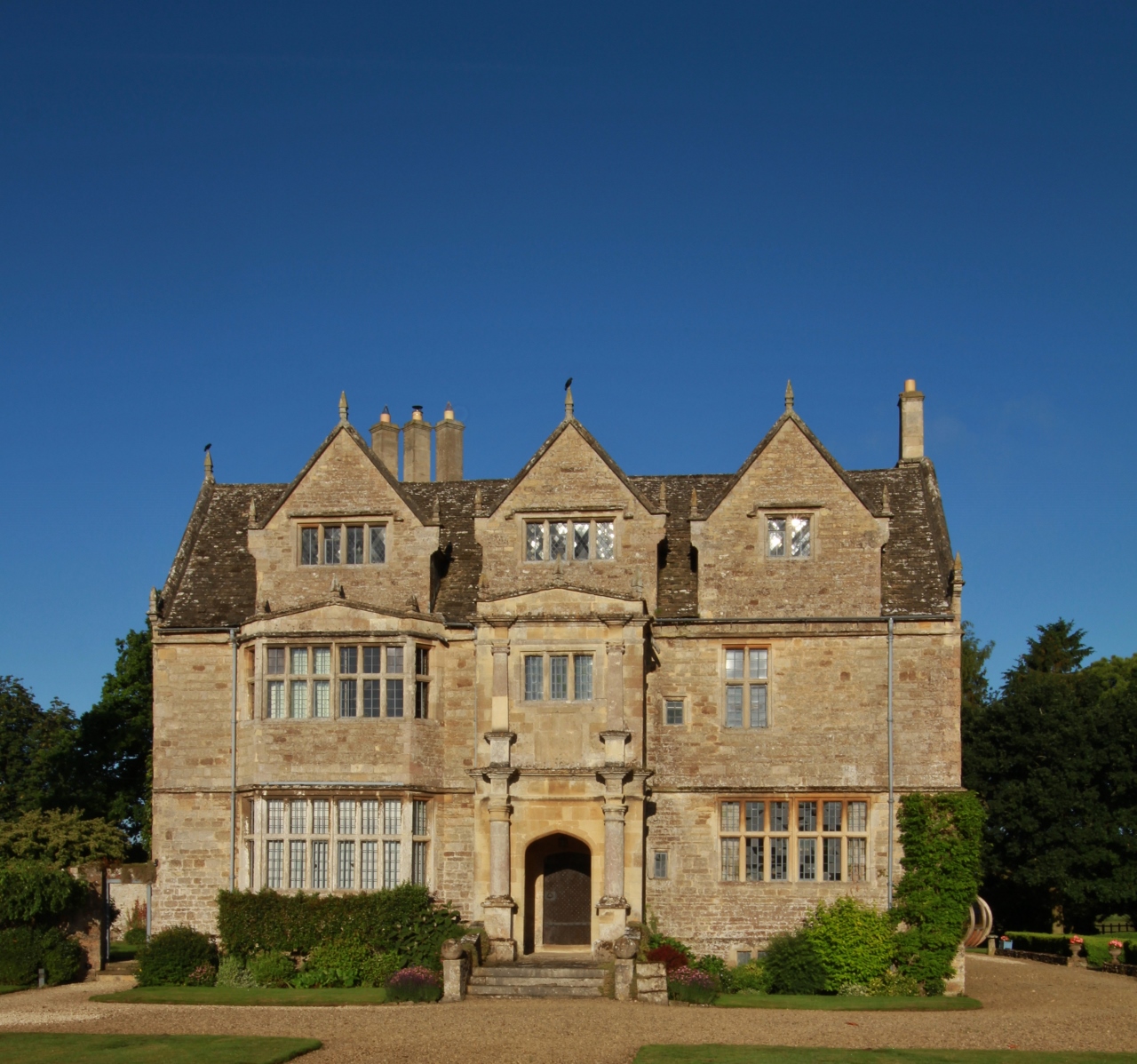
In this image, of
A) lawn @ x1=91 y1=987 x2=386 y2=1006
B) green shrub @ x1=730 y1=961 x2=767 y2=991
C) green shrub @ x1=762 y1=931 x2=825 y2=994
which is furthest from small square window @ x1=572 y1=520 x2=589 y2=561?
lawn @ x1=91 y1=987 x2=386 y2=1006

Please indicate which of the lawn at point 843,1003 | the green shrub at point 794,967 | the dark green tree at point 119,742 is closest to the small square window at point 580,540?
the green shrub at point 794,967

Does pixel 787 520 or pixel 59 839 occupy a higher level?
pixel 787 520

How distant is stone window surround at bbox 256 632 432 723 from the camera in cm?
2944

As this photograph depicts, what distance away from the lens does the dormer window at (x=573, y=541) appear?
100 ft

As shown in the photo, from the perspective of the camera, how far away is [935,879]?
92.8 feet

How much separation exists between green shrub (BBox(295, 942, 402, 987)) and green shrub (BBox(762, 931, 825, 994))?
7.54 m

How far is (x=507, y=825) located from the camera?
93.2ft

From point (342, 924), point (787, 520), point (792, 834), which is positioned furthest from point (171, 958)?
point (787, 520)

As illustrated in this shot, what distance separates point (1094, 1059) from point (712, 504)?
572 inches

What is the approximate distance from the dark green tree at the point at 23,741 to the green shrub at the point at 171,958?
29.3 meters

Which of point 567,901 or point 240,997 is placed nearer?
point 240,997

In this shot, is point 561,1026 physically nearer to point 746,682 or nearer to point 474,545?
point 746,682

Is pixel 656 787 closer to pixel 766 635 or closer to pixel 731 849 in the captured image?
pixel 731 849

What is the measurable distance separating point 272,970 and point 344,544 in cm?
929
